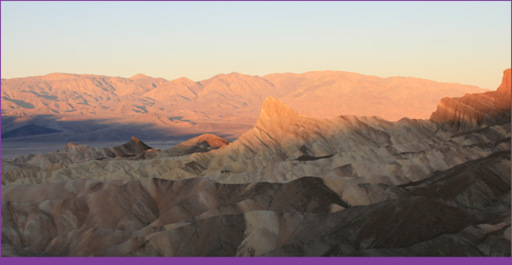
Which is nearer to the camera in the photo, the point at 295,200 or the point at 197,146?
the point at 295,200

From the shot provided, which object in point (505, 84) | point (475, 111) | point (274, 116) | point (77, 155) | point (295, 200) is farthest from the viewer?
point (77, 155)

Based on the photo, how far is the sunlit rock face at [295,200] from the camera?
5491 centimetres

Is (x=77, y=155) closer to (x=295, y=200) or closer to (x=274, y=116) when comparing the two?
(x=274, y=116)

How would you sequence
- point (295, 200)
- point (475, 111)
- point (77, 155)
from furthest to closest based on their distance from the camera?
1. point (77, 155)
2. point (475, 111)
3. point (295, 200)

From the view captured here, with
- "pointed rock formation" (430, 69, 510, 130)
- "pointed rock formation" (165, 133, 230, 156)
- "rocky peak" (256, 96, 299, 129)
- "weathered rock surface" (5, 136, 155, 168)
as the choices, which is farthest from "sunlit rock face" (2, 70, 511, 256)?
"pointed rock formation" (165, 133, 230, 156)

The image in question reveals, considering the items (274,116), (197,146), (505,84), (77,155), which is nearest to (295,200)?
(274,116)

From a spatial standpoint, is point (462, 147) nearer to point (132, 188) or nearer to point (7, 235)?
point (132, 188)

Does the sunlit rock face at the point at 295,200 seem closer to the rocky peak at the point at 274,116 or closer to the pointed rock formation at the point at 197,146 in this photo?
the rocky peak at the point at 274,116

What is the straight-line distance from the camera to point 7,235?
70.1 metres

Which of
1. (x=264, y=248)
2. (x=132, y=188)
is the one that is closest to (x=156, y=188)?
(x=132, y=188)

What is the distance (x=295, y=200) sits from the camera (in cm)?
7112

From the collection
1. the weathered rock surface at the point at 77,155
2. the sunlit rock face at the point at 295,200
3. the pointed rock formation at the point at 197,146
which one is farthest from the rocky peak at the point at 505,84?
the weathered rock surface at the point at 77,155

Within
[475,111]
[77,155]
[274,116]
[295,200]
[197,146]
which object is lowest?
[197,146]

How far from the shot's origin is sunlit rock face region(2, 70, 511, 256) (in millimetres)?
54906
